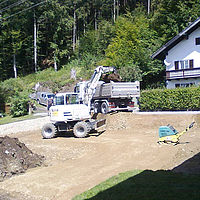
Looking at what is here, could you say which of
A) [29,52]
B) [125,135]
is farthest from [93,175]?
[29,52]

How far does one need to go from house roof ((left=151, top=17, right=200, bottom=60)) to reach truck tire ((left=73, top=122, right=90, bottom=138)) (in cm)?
1758

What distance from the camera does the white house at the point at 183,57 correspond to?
30688 millimetres

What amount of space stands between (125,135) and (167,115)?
142 inches

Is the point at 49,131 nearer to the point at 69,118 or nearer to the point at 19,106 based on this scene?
the point at 69,118

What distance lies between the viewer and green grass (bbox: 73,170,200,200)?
20.5 feet

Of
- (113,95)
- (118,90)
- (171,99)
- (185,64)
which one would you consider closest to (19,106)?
(113,95)

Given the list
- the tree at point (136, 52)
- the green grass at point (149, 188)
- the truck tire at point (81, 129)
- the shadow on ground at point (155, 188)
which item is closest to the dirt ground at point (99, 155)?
the truck tire at point (81, 129)

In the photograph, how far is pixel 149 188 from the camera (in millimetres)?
6988

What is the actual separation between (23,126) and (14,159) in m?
12.1

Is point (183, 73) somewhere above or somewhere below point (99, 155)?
above

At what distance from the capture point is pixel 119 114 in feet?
68.4

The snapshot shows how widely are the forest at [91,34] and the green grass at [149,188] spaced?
26.1 m

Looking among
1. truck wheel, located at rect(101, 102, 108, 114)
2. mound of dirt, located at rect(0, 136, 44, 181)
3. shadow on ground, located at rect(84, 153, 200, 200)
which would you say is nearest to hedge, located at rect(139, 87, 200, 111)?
truck wheel, located at rect(101, 102, 108, 114)

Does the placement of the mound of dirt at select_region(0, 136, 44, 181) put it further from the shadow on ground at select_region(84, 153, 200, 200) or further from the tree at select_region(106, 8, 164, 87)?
Answer: the tree at select_region(106, 8, 164, 87)
